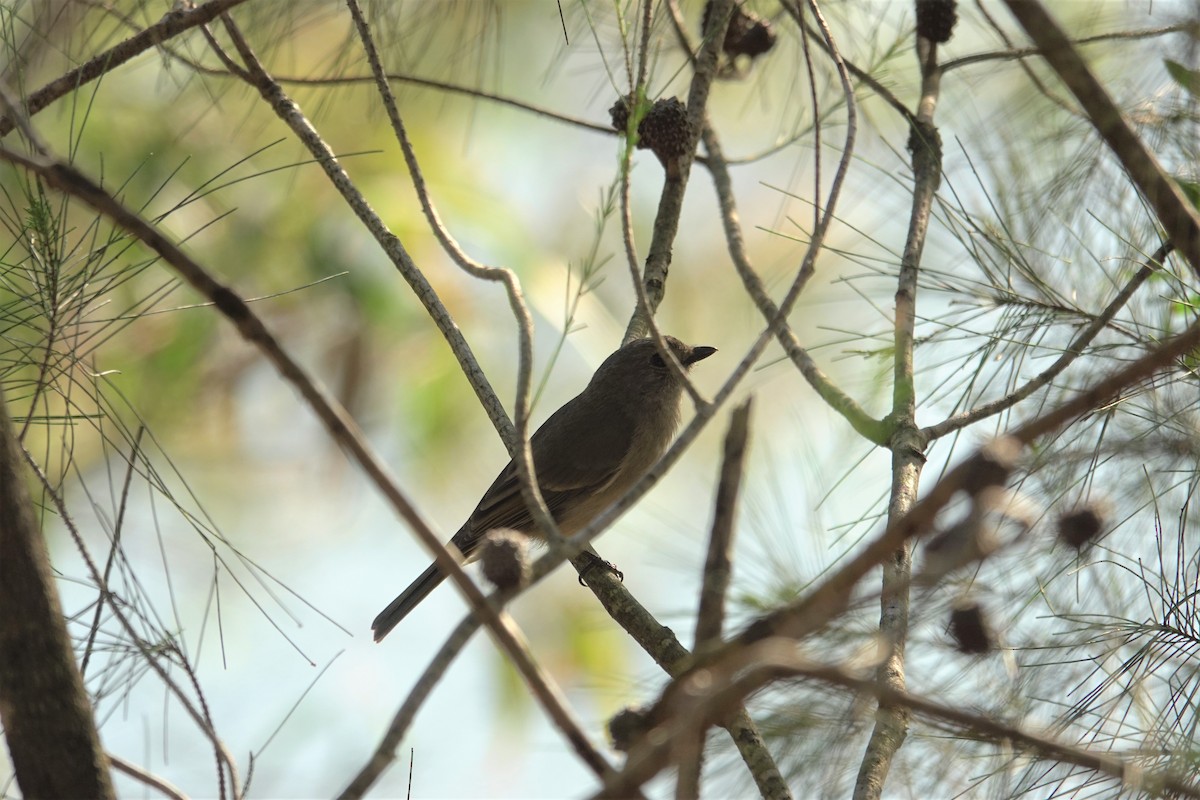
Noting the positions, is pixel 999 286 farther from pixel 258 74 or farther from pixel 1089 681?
pixel 258 74

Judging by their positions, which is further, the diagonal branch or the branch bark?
the diagonal branch

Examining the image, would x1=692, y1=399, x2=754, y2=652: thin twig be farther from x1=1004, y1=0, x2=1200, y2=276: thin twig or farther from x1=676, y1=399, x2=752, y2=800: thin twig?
x1=1004, y1=0, x2=1200, y2=276: thin twig

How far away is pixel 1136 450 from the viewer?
3.23 meters

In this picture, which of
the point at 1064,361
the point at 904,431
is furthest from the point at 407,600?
the point at 1064,361

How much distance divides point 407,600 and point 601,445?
1.12 meters

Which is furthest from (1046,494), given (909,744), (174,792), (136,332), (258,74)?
(136,332)

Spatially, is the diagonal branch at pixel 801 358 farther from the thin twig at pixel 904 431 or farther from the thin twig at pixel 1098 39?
the thin twig at pixel 1098 39

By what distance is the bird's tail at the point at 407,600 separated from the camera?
5.09m

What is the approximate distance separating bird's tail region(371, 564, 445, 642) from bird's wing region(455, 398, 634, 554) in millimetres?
271

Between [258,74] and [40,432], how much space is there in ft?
16.2

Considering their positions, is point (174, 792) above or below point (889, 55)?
below

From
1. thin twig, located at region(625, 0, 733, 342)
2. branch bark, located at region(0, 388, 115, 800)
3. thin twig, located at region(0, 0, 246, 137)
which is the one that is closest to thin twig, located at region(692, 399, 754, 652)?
branch bark, located at region(0, 388, 115, 800)

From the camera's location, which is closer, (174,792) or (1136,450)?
(174,792)

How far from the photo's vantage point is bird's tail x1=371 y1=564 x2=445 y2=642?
509cm
